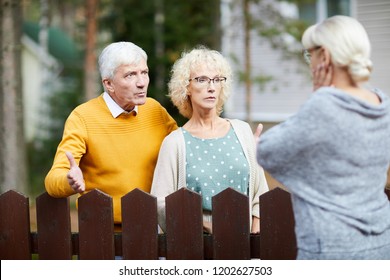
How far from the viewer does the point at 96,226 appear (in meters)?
3.32

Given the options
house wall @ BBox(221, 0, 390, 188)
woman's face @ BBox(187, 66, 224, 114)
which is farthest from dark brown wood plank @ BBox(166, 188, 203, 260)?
house wall @ BBox(221, 0, 390, 188)

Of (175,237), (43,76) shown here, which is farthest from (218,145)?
(43,76)

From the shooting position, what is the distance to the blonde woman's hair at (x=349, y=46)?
2.27 m

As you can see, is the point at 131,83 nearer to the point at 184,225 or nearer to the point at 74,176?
the point at 74,176

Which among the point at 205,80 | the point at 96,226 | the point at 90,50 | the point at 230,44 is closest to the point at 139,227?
the point at 96,226

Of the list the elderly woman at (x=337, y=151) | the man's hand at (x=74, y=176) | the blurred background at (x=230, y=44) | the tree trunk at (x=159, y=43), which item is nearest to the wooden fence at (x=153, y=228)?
the man's hand at (x=74, y=176)

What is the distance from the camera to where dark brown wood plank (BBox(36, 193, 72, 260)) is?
333cm

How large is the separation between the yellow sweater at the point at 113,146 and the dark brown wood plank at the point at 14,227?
359 millimetres

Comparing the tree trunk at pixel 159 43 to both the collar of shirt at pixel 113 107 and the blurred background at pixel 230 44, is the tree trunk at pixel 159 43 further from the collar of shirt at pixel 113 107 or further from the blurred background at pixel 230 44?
the collar of shirt at pixel 113 107

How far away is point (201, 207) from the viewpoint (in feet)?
10.4

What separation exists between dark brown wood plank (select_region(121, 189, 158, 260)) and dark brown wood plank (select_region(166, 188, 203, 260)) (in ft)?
0.24
